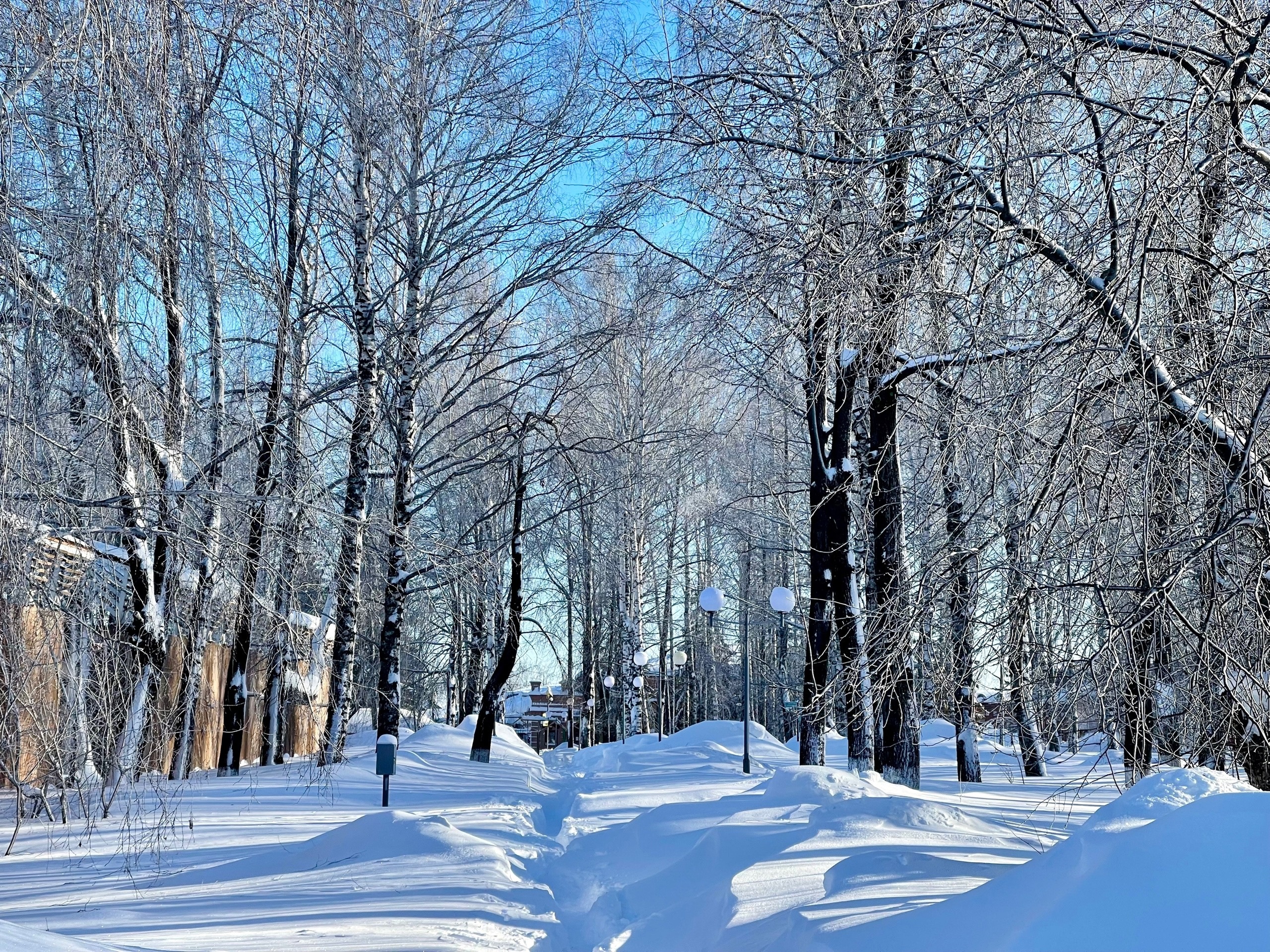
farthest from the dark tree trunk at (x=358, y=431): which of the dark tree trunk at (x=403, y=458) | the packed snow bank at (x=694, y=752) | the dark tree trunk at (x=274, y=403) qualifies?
the packed snow bank at (x=694, y=752)

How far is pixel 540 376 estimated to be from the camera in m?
12.4

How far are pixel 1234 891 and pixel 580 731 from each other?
132 feet

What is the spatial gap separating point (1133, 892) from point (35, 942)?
290 centimetres

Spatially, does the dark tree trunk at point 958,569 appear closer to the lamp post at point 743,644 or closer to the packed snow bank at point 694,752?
the lamp post at point 743,644

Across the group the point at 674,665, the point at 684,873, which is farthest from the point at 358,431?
the point at 674,665

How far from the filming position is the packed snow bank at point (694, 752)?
18219mm

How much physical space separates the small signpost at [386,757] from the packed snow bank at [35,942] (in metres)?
7.28

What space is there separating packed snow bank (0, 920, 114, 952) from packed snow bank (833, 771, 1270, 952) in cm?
251

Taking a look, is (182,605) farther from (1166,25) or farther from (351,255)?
(1166,25)

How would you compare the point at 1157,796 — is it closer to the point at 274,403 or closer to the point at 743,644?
the point at 274,403

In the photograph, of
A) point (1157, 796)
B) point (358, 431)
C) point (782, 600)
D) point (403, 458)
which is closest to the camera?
point (1157, 796)

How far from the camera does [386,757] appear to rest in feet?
34.1

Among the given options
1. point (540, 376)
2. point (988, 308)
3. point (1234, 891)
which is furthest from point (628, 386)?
point (1234, 891)

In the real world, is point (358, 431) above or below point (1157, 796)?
above
